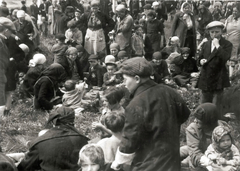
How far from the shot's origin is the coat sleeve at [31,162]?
504cm

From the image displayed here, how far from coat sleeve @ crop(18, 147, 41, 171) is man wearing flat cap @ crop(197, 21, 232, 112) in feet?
12.3

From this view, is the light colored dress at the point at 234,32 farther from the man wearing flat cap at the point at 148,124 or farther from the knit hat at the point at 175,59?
the man wearing flat cap at the point at 148,124

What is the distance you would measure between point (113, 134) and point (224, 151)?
1.21 m

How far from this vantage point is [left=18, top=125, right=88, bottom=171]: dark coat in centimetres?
502

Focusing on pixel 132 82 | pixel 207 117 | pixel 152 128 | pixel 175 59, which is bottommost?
pixel 175 59

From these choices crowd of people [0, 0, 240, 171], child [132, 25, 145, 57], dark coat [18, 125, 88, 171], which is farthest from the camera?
child [132, 25, 145, 57]

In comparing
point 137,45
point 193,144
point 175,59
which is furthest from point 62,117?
point 137,45

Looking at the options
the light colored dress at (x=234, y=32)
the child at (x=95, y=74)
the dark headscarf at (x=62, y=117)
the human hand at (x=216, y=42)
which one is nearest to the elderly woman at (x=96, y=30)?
the child at (x=95, y=74)

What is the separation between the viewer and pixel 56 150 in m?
5.03

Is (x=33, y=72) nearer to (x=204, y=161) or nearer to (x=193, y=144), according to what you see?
(x=193, y=144)

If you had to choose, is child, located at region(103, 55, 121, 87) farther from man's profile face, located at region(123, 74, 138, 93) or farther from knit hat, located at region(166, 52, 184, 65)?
man's profile face, located at region(123, 74, 138, 93)

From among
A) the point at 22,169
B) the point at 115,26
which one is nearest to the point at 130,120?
the point at 22,169

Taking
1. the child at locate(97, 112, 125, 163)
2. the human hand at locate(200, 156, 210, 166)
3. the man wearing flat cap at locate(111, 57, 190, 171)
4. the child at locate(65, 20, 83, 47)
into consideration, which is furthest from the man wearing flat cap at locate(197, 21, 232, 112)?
the child at locate(65, 20, 83, 47)

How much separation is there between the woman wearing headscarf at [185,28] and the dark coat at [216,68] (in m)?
3.65
